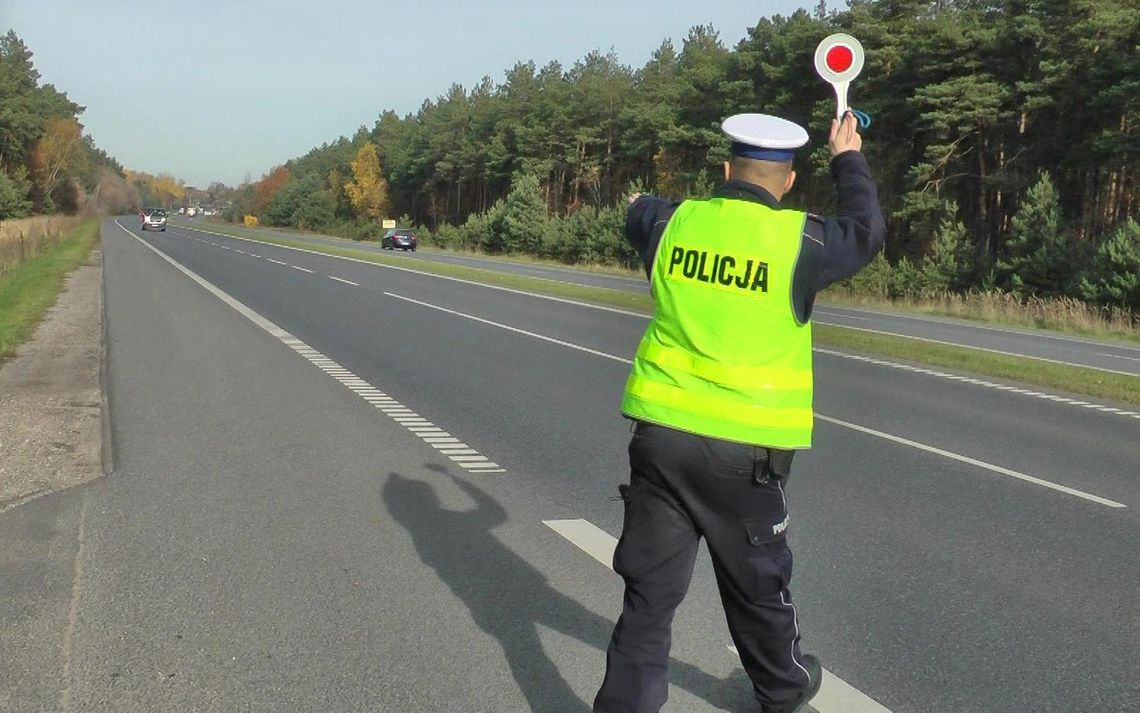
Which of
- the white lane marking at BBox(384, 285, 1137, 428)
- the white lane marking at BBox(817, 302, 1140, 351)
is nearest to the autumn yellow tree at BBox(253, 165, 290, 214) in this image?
the white lane marking at BBox(817, 302, 1140, 351)

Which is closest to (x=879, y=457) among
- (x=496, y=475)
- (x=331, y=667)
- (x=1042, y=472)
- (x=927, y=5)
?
(x=1042, y=472)

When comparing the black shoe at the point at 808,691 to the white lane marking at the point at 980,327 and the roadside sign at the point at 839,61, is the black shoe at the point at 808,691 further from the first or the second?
the white lane marking at the point at 980,327

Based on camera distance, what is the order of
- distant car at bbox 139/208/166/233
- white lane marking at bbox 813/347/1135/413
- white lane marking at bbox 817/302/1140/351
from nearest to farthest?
white lane marking at bbox 813/347/1135/413 < white lane marking at bbox 817/302/1140/351 < distant car at bbox 139/208/166/233

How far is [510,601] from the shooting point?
506 centimetres

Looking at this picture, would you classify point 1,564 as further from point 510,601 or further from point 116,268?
point 116,268

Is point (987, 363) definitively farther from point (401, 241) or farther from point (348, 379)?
point (401, 241)

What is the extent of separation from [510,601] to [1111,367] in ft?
50.3

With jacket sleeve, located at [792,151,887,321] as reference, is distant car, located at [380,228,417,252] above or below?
below

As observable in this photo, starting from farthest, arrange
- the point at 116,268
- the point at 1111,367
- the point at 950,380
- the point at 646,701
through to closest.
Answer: the point at 116,268, the point at 1111,367, the point at 950,380, the point at 646,701

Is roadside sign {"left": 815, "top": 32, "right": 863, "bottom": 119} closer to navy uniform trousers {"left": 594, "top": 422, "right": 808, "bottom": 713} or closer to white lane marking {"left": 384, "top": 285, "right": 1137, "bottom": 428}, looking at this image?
navy uniform trousers {"left": 594, "top": 422, "right": 808, "bottom": 713}

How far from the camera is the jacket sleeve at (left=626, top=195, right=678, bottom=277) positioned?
344 cm

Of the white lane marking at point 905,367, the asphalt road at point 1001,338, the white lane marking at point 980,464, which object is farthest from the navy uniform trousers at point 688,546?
the asphalt road at point 1001,338

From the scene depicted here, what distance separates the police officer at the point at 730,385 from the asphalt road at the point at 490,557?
779 millimetres

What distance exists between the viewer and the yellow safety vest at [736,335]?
10.6 feet
